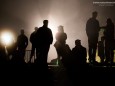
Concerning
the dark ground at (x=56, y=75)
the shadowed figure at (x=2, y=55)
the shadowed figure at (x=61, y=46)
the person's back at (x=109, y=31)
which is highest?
the person's back at (x=109, y=31)

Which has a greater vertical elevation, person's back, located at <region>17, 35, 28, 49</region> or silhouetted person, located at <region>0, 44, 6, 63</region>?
person's back, located at <region>17, 35, 28, 49</region>

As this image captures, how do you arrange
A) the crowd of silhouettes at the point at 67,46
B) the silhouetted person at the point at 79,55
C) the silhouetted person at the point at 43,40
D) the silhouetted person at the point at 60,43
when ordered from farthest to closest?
the silhouetted person at the point at 60,43 < the silhouetted person at the point at 43,40 < the crowd of silhouettes at the point at 67,46 < the silhouetted person at the point at 79,55

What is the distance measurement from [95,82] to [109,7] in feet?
109

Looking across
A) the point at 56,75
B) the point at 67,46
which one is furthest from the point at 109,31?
the point at 56,75

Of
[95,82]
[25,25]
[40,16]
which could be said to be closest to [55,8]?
[40,16]

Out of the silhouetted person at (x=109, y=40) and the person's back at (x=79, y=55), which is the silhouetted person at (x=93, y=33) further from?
the person's back at (x=79, y=55)

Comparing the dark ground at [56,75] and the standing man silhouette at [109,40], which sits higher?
the standing man silhouette at [109,40]

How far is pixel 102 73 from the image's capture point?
541 inches

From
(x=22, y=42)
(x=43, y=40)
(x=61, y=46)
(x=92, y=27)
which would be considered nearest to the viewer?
(x=43, y=40)

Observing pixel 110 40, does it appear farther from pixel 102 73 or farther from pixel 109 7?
pixel 109 7

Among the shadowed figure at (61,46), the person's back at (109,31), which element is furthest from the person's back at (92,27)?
the shadowed figure at (61,46)

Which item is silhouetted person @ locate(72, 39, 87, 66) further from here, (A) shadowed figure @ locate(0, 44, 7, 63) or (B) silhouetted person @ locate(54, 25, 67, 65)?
(A) shadowed figure @ locate(0, 44, 7, 63)

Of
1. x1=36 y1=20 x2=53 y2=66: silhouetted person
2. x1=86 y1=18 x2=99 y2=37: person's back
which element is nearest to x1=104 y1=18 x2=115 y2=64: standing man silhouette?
x1=86 y1=18 x2=99 y2=37: person's back

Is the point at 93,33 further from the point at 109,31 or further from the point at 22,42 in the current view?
the point at 22,42
